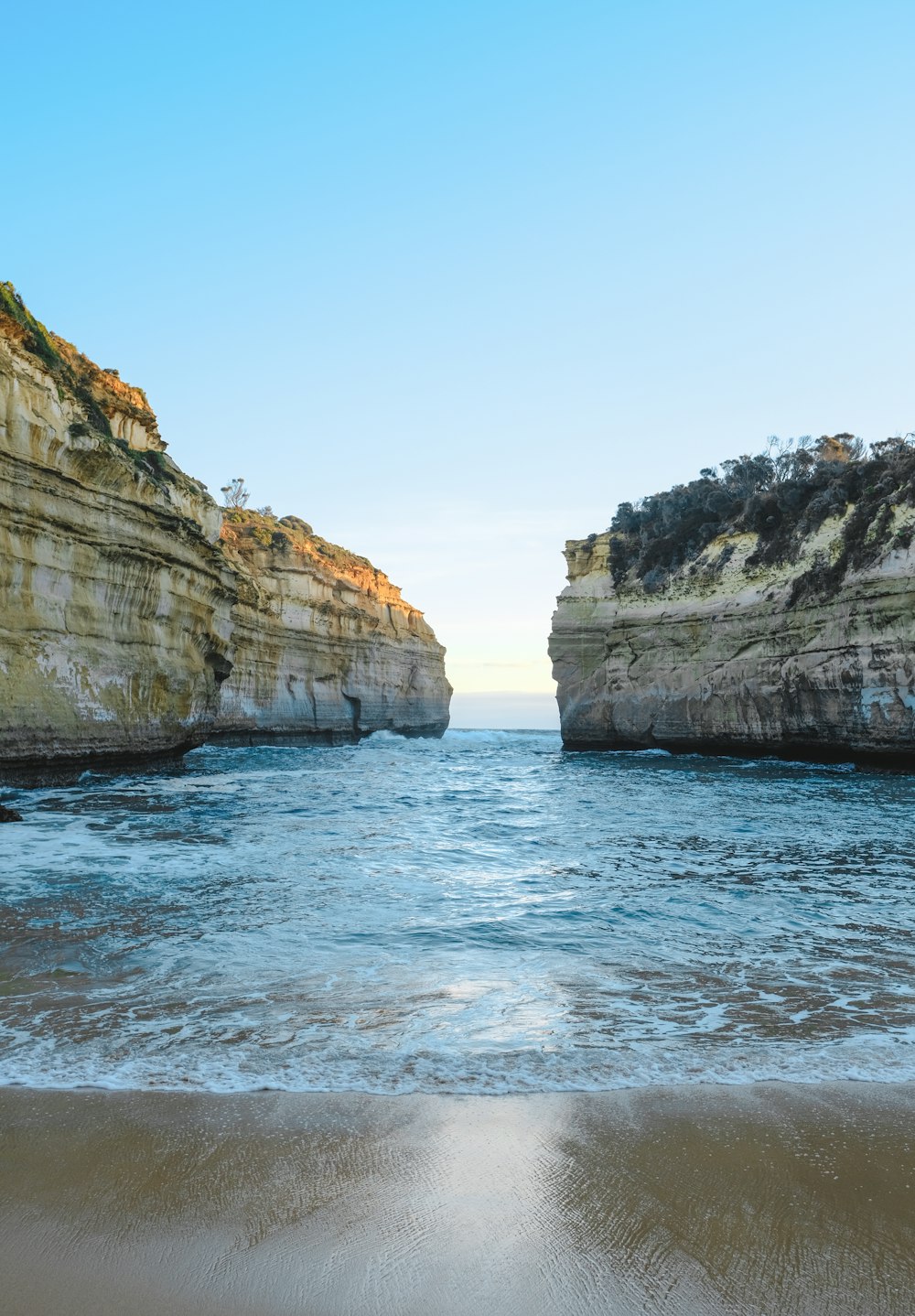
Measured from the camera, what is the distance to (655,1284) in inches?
88.9

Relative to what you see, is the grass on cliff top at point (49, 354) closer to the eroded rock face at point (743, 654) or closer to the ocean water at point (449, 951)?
the ocean water at point (449, 951)

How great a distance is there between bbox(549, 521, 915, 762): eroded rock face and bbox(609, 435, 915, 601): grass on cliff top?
1.19 feet

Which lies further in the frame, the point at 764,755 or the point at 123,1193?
the point at 764,755

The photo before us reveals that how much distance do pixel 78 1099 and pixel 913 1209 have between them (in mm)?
3103

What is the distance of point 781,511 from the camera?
29641 mm

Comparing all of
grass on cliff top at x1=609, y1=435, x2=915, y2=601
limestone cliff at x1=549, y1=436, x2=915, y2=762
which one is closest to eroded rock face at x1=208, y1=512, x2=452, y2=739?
limestone cliff at x1=549, y1=436, x2=915, y2=762

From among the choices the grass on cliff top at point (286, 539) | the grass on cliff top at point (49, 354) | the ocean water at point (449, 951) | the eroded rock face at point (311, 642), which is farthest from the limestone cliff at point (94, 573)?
the grass on cliff top at point (286, 539)

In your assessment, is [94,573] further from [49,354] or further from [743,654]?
[743,654]

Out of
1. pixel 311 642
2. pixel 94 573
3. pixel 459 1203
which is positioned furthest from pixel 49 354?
pixel 311 642

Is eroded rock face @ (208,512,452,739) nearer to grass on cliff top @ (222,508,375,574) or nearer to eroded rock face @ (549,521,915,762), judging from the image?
grass on cliff top @ (222,508,375,574)

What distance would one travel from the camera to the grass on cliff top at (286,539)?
42344 mm

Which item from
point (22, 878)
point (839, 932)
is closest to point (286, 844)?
point (22, 878)

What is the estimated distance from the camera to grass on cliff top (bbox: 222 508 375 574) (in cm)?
4234

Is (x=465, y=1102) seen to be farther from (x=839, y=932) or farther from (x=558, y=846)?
(x=558, y=846)
